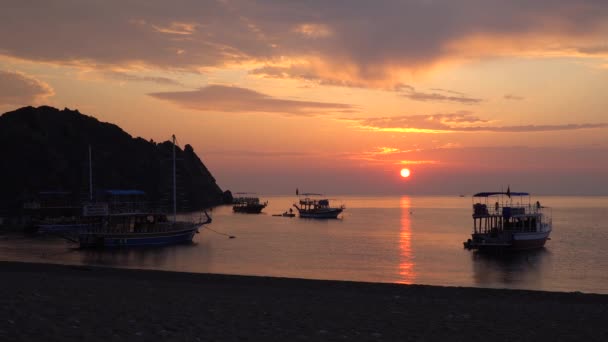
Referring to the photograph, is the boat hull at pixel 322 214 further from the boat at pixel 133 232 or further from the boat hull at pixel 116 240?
the boat hull at pixel 116 240

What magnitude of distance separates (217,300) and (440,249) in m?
59.8

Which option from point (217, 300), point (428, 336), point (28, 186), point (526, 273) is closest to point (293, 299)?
point (217, 300)

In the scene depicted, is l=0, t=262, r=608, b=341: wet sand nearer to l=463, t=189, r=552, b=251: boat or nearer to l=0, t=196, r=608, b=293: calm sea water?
l=0, t=196, r=608, b=293: calm sea water

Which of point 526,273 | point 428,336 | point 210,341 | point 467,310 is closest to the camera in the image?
point 210,341

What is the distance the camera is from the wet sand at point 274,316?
1343 cm

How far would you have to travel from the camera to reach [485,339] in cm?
1464

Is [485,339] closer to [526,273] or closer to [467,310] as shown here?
[467,310]

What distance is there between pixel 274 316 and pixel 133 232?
5797cm

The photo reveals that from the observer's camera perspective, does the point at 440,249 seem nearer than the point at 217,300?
No

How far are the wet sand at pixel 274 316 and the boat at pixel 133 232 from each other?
46.1 meters

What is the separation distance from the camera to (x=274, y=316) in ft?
54.7

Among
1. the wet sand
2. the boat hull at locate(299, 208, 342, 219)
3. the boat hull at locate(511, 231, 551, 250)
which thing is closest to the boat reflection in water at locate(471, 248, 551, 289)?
the boat hull at locate(511, 231, 551, 250)

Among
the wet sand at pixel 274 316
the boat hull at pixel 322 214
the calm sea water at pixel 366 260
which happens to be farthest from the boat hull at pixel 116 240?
the boat hull at pixel 322 214

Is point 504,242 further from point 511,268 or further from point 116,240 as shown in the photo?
point 116,240
